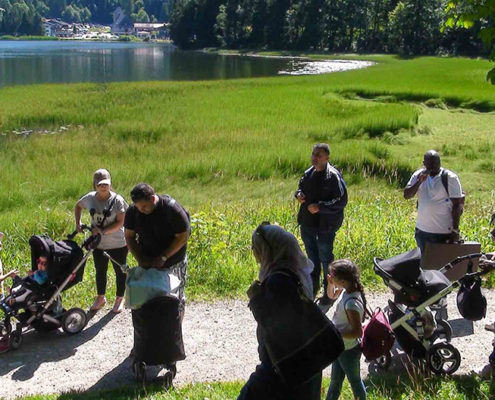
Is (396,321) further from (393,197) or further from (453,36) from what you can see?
(453,36)

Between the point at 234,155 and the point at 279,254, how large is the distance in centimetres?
1342

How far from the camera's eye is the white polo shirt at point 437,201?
6.22m

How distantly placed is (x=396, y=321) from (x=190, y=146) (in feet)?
45.6

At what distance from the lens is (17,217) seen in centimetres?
1014

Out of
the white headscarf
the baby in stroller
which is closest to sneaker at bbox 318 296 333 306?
the baby in stroller

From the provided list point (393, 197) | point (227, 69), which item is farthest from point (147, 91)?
point (227, 69)

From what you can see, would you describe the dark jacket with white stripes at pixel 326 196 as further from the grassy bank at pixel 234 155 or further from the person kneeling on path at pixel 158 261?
the person kneeling on path at pixel 158 261

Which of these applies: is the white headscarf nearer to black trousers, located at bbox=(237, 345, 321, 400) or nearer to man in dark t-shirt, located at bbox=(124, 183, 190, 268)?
black trousers, located at bbox=(237, 345, 321, 400)

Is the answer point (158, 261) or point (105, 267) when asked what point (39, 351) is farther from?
point (158, 261)

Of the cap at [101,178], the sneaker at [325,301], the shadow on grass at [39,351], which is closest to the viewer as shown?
the shadow on grass at [39,351]

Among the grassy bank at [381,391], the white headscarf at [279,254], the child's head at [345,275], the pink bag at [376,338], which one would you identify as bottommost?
the grassy bank at [381,391]

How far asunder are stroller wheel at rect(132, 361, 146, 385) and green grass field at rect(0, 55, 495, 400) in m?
0.19

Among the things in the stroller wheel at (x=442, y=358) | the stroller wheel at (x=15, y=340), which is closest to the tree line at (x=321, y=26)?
the stroller wheel at (x=442, y=358)

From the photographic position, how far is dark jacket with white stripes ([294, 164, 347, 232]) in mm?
6516
